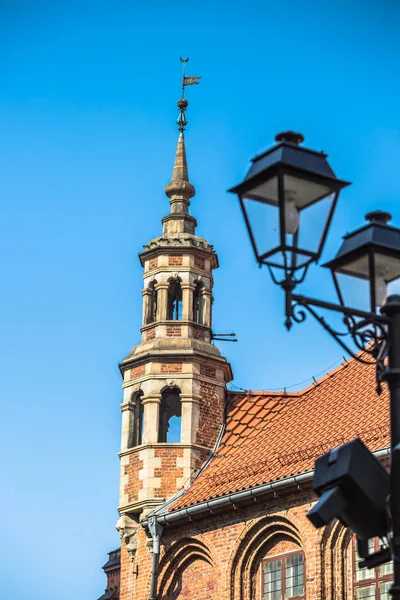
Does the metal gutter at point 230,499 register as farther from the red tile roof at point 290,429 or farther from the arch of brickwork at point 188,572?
the arch of brickwork at point 188,572

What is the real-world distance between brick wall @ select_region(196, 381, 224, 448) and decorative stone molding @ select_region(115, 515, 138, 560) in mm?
2077

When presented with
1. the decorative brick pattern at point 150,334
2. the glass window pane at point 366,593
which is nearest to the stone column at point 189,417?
the decorative brick pattern at point 150,334

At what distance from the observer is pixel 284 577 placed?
22.1 metres

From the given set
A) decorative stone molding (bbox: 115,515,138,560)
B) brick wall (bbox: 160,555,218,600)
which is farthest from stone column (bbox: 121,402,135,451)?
brick wall (bbox: 160,555,218,600)

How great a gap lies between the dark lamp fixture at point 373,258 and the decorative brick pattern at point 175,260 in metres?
19.1

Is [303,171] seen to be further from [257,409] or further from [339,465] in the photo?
[257,409]

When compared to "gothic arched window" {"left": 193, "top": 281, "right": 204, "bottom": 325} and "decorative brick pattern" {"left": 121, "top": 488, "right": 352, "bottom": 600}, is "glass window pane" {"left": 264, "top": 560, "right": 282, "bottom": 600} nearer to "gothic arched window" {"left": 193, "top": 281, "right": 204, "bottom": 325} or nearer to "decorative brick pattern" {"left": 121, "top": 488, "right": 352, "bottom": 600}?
"decorative brick pattern" {"left": 121, "top": 488, "right": 352, "bottom": 600}

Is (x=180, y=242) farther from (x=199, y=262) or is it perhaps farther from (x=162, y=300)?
(x=162, y=300)

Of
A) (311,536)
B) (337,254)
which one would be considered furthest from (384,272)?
(311,536)

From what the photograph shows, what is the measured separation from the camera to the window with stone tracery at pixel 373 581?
2052cm

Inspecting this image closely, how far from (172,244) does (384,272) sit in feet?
63.5

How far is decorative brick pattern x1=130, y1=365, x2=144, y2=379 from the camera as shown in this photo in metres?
26.4

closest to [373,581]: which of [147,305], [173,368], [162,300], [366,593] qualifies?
[366,593]

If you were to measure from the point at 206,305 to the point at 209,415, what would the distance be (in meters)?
2.56
